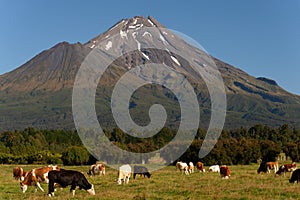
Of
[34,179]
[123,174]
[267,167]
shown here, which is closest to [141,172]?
[123,174]

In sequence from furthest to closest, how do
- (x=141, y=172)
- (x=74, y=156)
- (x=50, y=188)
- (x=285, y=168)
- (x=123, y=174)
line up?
1. (x=74, y=156)
2. (x=285, y=168)
3. (x=141, y=172)
4. (x=123, y=174)
5. (x=50, y=188)

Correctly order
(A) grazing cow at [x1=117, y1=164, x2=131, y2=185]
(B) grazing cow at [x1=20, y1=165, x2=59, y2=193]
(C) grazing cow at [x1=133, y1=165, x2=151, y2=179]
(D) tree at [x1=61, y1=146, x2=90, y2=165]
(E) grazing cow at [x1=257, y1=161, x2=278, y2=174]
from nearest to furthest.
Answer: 1. (B) grazing cow at [x1=20, y1=165, x2=59, y2=193]
2. (A) grazing cow at [x1=117, y1=164, x2=131, y2=185]
3. (C) grazing cow at [x1=133, y1=165, x2=151, y2=179]
4. (E) grazing cow at [x1=257, y1=161, x2=278, y2=174]
5. (D) tree at [x1=61, y1=146, x2=90, y2=165]

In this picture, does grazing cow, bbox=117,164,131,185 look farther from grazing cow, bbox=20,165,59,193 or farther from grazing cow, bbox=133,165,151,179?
grazing cow, bbox=20,165,59,193

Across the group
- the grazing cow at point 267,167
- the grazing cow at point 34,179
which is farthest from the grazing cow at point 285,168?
the grazing cow at point 34,179

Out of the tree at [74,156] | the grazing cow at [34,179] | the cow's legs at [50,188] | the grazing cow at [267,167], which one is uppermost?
the tree at [74,156]

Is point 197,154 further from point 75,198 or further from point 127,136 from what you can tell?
point 75,198

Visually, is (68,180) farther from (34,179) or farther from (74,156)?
(74,156)

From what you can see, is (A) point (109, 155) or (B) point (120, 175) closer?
(B) point (120, 175)

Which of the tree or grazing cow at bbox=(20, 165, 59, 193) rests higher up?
the tree

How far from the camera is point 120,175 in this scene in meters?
25.1

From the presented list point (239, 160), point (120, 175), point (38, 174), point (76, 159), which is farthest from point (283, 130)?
point (38, 174)

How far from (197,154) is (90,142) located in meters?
18.9

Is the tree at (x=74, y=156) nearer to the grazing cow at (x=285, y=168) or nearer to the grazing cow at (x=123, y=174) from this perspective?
the grazing cow at (x=285, y=168)

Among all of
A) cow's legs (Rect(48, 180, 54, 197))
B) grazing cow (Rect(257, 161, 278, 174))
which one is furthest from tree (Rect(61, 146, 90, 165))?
cow's legs (Rect(48, 180, 54, 197))
